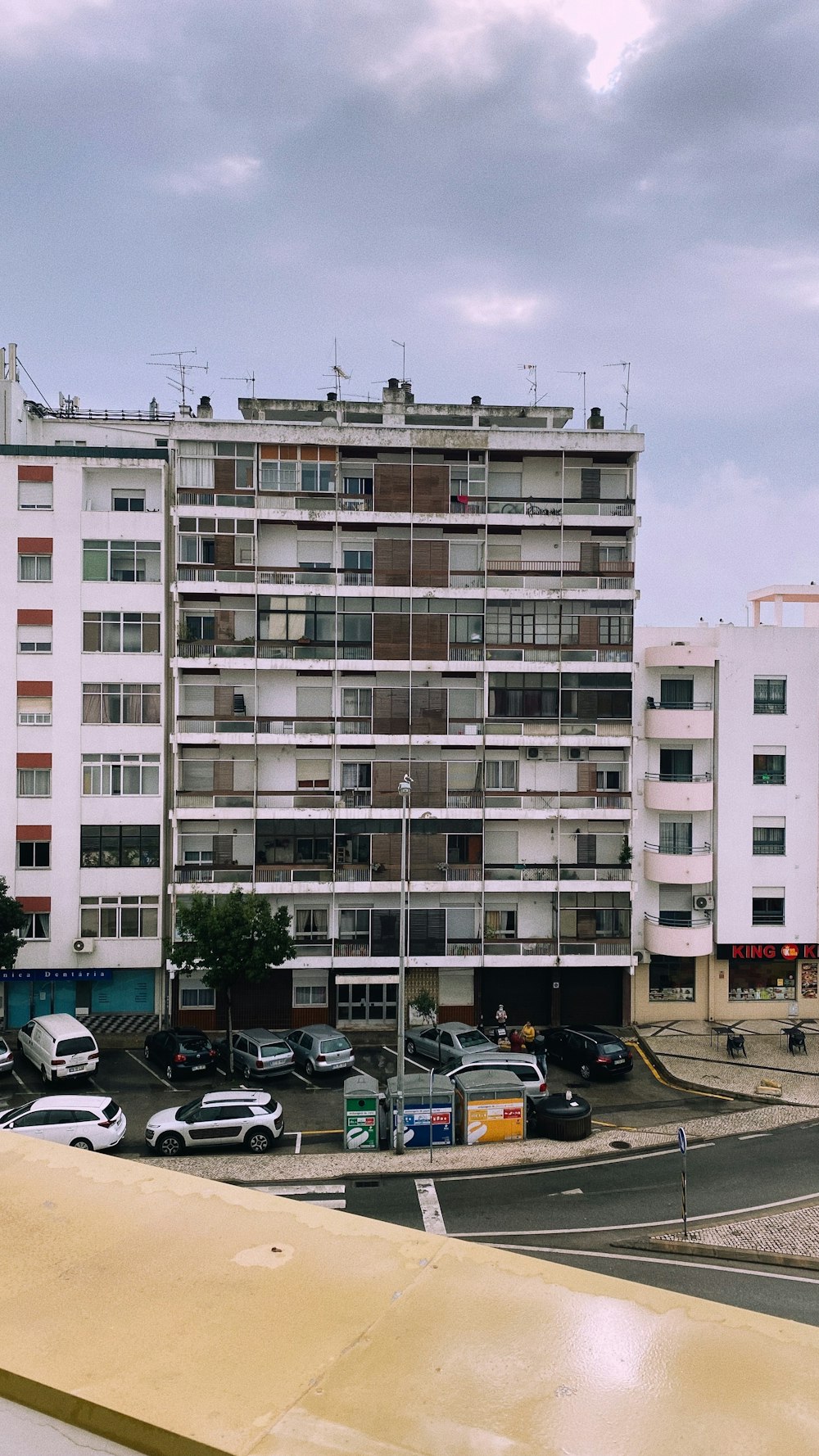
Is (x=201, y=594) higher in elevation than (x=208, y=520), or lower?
lower

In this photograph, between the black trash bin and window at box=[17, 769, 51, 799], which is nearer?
the black trash bin

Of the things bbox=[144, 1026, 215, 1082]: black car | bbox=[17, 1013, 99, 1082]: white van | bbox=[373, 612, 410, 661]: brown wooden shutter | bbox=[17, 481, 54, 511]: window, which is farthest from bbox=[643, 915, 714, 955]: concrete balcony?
bbox=[17, 481, 54, 511]: window

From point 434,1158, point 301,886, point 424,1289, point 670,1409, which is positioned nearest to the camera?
point 670,1409

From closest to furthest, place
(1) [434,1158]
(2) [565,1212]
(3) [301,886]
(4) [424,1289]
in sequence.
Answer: (4) [424,1289] → (2) [565,1212] → (1) [434,1158] → (3) [301,886]

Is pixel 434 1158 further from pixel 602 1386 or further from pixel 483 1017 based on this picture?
pixel 602 1386

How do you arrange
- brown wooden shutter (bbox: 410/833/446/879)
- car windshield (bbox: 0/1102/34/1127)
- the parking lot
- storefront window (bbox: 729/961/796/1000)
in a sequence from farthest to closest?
storefront window (bbox: 729/961/796/1000) < brown wooden shutter (bbox: 410/833/446/879) < the parking lot < car windshield (bbox: 0/1102/34/1127)

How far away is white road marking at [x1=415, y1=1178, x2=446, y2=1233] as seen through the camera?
21.0 metres

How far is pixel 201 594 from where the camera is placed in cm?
3769

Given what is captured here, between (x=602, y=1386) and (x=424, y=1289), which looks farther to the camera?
(x=424, y=1289)

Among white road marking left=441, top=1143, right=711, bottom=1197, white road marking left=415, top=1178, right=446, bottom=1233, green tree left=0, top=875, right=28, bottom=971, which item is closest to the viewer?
white road marking left=415, top=1178, right=446, bottom=1233

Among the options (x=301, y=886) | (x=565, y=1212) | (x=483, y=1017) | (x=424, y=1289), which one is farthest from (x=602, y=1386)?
(x=483, y=1017)

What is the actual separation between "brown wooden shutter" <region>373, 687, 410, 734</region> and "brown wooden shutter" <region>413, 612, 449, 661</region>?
5.43ft

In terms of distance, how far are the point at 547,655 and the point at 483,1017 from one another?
1450cm

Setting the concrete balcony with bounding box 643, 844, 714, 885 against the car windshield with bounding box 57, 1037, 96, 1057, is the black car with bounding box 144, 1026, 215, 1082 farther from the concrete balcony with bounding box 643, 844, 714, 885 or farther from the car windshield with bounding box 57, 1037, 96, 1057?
the concrete balcony with bounding box 643, 844, 714, 885
